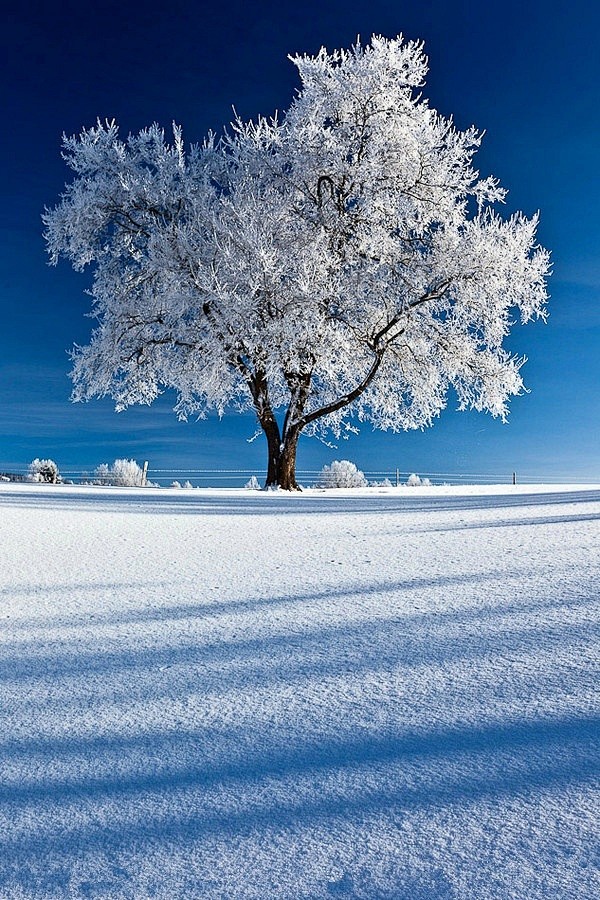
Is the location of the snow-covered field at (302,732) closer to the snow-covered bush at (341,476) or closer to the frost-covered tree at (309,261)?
the frost-covered tree at (309,261)

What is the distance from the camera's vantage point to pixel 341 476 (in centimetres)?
2278

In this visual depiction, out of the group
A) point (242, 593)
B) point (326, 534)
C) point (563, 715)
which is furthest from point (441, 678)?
point (326, 534)

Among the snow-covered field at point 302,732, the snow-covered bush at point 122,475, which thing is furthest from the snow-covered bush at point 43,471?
the snow-covered field at point 302,732

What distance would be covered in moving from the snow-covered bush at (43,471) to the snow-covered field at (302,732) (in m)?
20.9

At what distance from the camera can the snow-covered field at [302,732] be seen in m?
1.48

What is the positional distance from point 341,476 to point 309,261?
10.1 metres

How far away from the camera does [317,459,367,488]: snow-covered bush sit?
2194 centimetres

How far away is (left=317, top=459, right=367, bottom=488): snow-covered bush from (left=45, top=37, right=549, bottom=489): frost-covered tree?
4995 millimetres

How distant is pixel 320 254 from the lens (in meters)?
14.1

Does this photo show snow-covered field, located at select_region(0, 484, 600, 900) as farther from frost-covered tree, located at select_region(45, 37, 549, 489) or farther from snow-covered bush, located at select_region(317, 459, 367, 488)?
snow-covered bush, located at select_region(317, 459, 367, 488)

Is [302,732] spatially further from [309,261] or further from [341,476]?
[341,476]

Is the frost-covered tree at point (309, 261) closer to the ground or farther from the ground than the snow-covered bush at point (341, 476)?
farther from the ground

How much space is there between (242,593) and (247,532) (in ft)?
8.35

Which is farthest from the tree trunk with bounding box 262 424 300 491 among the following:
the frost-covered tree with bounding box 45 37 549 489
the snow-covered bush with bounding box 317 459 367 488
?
the snow-covered bush with bounding box 317 459 367 488
